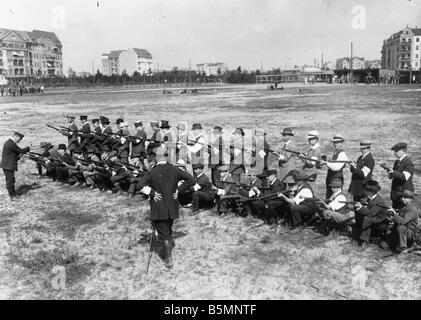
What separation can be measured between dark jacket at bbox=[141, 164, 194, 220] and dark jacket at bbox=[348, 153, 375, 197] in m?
3.55

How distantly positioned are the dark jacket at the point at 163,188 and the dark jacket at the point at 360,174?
140 inches

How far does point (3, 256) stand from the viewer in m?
7.04

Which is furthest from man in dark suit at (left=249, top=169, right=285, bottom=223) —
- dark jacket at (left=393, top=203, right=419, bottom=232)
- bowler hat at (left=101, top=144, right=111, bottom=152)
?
bowler hat at (left=101, top=144, right=111, bottom=152)

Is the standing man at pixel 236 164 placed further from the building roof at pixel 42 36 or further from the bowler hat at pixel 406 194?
the building roof at pixel 42 36

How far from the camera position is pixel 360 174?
300 inches

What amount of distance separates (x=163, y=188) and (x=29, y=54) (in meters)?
117

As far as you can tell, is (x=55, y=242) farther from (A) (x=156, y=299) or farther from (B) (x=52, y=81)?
(B) (x=52, y=81)

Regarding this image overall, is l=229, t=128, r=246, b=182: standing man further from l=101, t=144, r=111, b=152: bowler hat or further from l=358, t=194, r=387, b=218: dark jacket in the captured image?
l=101, t=144, r=111, b=152: bowler hat

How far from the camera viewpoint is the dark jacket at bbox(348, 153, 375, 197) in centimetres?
759

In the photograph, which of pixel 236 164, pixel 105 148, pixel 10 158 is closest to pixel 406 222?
pixel 236 164

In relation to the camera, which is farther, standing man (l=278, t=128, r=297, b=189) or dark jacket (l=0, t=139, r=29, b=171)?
dark jacket (l=0, t=139, r=29, b=171)

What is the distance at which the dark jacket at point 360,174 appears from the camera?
7.59 meters

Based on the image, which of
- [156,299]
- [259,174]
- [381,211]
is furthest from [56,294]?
[381,211]

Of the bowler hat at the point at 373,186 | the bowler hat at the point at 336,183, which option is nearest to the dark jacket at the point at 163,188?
the bowler hat at the point at 373,186
